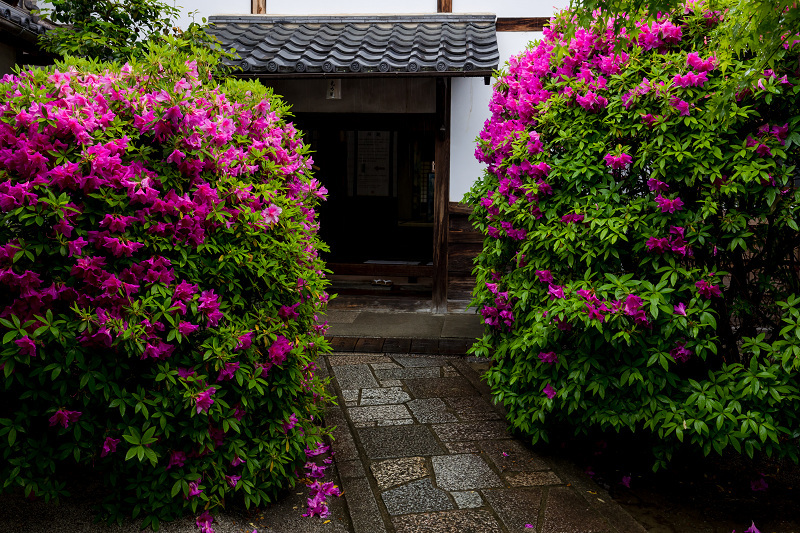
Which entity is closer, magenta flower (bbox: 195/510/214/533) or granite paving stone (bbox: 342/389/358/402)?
magenta flower (bbox: 195/510/214/533)

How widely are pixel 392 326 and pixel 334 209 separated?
5971mm

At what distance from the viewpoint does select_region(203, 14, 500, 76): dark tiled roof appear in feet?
25.1

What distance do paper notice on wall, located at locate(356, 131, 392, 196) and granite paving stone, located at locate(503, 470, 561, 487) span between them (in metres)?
10.1

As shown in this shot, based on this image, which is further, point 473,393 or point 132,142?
point 473,393

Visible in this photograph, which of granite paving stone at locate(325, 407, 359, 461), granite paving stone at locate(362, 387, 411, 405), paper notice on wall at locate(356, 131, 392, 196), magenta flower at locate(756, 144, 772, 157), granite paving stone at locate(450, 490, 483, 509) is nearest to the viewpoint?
magenta flower at locate(756, 144, 772, 157)

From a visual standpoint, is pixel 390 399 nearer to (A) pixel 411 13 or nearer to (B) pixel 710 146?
(B) pixel 710 146

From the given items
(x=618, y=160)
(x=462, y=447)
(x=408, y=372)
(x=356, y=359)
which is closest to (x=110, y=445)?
(x=462, y=447)

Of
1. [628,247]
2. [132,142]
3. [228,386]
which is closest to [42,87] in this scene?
[132,142]

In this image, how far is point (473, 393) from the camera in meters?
5.78

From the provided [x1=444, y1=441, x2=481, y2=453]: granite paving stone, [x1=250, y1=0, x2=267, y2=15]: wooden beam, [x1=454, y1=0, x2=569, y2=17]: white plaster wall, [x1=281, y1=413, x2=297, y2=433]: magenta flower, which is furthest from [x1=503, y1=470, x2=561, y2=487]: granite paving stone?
[x1=250, y1=0, x2=267, y2=15]: wooden beam

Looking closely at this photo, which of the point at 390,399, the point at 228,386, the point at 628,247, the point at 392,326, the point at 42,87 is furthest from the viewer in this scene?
the point at 392,326

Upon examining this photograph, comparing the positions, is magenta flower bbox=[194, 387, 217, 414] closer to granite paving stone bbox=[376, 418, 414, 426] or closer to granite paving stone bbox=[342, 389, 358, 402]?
granite paving stone bbox=[376, 418, 414, 426]

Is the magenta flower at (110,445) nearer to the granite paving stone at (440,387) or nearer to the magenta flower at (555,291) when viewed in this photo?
the magenta flower at (555,291)

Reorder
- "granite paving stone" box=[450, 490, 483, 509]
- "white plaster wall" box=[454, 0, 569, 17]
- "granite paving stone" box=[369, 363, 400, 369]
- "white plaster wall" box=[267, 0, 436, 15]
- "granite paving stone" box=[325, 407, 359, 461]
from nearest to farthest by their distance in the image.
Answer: "granite paving stone" box=[450, 490, 483, 509] → "granite paving stone" box=[325, 407, 359, 461] → "granite paving stone" box=[369, 363, 400, 369] → "white plaster wall" box=[454, 0, 569, 17] → "white plaster wall" box=[267, 0, 436, 15]
